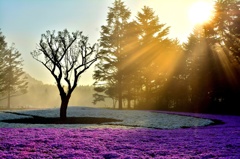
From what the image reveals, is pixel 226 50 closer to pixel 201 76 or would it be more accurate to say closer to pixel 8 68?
pixel 201 76

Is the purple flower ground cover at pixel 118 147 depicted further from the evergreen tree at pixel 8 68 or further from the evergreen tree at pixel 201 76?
the evergreen tree at pixel 8 68

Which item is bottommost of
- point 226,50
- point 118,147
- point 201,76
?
point 118,147

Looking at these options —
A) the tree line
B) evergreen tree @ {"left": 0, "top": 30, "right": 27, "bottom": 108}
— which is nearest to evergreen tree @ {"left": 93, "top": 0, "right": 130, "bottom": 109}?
the tree line

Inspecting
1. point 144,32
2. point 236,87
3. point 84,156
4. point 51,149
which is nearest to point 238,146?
point 84,156

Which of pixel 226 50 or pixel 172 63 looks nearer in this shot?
pixel 226 50

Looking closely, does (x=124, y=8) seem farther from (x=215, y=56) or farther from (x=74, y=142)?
(x=74, y=142)

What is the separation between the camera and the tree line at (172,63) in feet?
137

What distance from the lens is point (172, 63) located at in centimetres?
5194

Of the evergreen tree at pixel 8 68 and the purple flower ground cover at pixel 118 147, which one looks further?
the evergreen tree at pixel 8 68

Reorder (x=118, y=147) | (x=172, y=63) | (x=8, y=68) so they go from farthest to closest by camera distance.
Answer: (x=8, y=68) → (x=172, y=63) → (x=118, y=147)

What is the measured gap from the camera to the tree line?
4188 centimetres

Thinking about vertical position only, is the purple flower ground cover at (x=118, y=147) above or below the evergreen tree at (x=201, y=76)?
below

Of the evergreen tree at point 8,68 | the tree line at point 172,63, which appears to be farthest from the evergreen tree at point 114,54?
the evergreen tree at point 8,68

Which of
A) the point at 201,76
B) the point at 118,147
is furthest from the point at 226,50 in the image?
the point at 118,147
